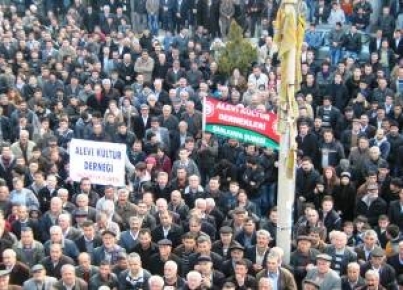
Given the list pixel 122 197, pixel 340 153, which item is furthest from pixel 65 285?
pixel 340 153

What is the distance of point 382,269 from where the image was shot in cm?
1227

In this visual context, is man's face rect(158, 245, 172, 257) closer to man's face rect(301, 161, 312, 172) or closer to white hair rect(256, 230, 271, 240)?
white hair rect(256, 230, 271, 240)

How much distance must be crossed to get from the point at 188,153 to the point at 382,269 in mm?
5079

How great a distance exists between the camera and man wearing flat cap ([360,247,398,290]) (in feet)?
40.0

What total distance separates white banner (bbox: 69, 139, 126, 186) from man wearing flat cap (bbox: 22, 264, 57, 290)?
2877 mm

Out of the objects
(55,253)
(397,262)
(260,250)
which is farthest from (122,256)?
(397,262)

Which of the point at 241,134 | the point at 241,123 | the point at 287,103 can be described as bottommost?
the point at 241,134

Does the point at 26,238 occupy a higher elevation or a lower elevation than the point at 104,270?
higher

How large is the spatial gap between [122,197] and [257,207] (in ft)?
8.19

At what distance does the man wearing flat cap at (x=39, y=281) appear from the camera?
11953mm

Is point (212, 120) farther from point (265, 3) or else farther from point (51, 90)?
point (265, 3)

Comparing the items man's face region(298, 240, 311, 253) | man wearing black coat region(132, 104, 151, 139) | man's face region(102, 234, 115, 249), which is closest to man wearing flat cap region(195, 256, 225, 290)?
man's face region(298, 240, 311, 253)

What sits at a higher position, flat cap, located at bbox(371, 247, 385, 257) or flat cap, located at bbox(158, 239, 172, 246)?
flat cap, located at bbox(371, 247, 385, 257)

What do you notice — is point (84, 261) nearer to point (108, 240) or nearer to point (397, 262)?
point (108, 240)
